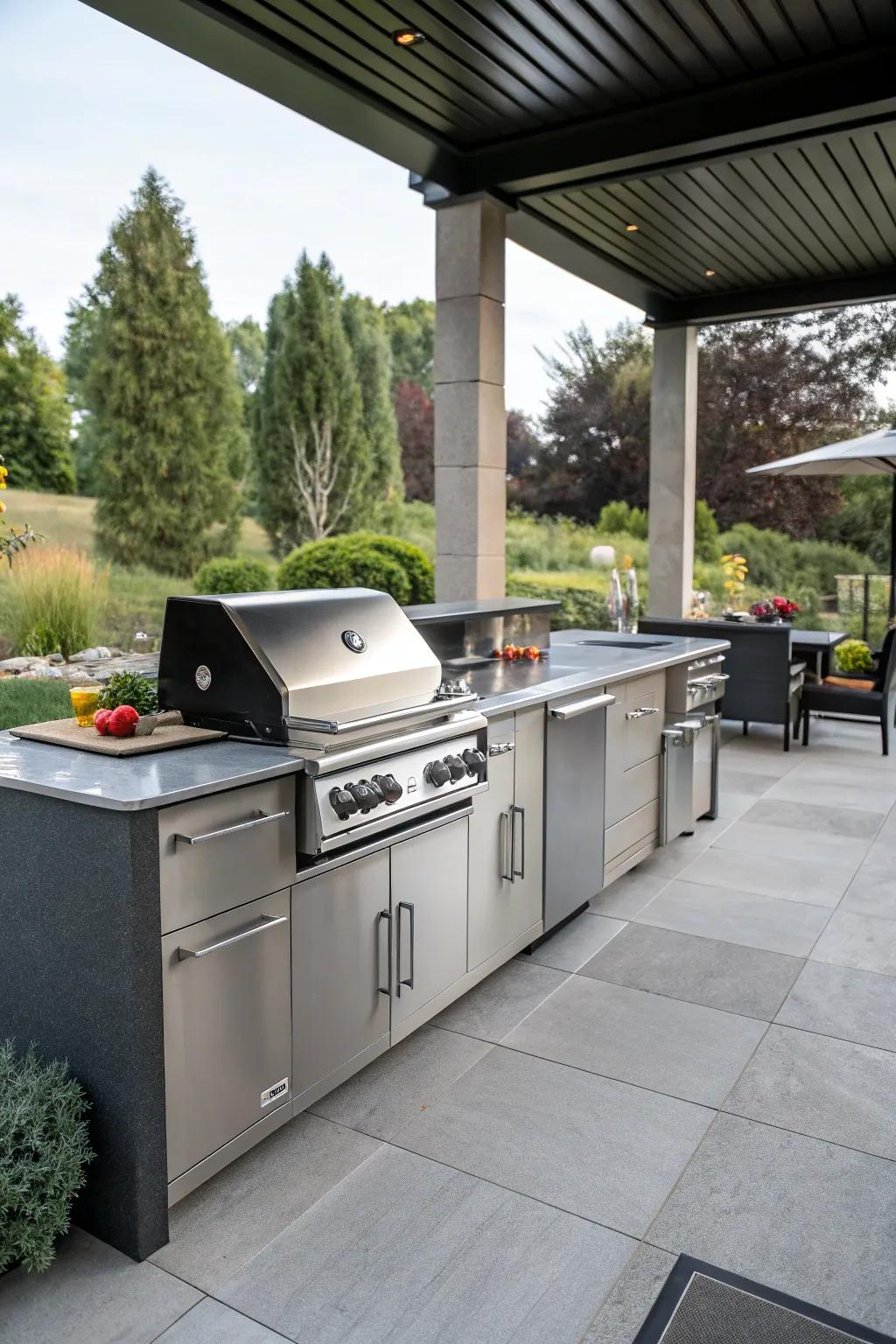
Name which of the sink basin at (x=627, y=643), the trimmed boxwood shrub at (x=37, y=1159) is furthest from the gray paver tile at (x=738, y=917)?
the trimmed boxwood shrub at (x=37, y=1159)

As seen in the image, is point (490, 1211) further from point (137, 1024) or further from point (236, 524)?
point (236, 524)

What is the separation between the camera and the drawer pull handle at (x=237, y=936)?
184cm

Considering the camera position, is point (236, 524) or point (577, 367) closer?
point (236, 524)

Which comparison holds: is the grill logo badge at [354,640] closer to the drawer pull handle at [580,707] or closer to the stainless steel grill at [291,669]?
the stainless steel grill at [291,669]

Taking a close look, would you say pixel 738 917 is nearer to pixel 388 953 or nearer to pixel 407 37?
pixel 388 953

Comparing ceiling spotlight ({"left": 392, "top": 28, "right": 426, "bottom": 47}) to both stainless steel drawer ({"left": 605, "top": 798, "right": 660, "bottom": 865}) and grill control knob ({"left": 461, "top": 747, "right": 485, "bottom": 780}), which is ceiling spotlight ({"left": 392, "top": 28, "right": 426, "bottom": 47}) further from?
stainless steel drawer ({"left": 605, "top": 798, "right": 660, "bottom": 865})

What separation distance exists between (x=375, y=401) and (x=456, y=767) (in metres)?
11.1

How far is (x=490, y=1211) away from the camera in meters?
2.00

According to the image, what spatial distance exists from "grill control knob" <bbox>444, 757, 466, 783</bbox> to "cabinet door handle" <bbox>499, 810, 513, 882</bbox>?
1.30ft

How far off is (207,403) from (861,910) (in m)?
8.82

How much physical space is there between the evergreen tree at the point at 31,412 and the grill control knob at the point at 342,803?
860cm

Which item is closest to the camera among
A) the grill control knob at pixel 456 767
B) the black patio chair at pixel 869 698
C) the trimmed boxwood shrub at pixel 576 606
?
the grill control knob at pixel 456 767

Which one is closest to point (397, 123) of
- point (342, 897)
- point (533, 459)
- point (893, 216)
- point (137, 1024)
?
point (893, 216)

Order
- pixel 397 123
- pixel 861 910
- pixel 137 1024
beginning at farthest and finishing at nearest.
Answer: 1. pixel 397 123
2. pixel 861 910
3. pixel 137 1024
